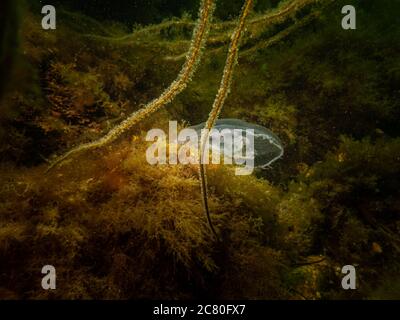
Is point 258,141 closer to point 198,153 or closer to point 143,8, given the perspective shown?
point 198,153

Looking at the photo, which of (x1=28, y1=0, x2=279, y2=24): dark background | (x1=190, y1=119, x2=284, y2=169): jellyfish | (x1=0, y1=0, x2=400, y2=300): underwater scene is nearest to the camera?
(x1=0, y1=0, x2=400, y2=300): underwater scene

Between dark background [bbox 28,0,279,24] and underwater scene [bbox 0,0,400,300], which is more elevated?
dark background [bbox 28,0,279,24]

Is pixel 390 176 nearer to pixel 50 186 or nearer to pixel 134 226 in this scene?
pixel 134 226

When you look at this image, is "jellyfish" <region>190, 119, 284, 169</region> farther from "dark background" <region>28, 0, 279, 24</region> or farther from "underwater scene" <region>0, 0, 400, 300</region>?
"dark background" <region>28, 0, 279, 24</region>

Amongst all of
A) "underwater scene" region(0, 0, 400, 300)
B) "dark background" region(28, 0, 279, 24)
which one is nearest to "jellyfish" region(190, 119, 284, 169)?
"underwater scene" region(0, 0, 400, 300)

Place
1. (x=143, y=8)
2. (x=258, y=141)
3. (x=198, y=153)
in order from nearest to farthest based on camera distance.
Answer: (x=198, y=153) → (x=258, y=141) → (x=143, y=8)

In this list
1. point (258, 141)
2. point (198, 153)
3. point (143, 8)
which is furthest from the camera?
point (143, 8)

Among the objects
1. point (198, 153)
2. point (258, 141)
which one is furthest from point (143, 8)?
point (198, 153)

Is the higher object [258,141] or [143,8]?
[143,8]

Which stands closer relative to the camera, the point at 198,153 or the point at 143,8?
the point at 198,153
